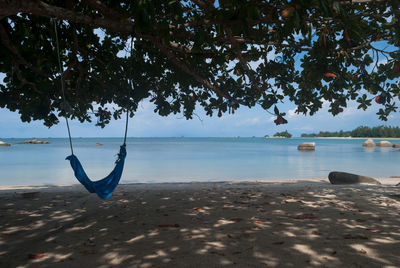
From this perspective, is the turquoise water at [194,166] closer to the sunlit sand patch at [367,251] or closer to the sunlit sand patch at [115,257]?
the sunlit sand patch at [115,257]

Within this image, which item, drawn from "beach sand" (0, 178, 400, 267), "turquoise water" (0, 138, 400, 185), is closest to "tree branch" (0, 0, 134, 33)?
"beach sand" (0, 178, 400, 267)

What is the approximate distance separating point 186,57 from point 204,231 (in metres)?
2.82

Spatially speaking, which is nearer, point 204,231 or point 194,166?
point 204,231

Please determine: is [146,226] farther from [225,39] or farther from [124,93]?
[124,93]

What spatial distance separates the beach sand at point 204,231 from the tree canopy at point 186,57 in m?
1.41

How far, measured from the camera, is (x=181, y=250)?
2395 millimetres

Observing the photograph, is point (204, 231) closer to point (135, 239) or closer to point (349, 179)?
point (135, 239)

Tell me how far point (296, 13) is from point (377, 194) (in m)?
4.16

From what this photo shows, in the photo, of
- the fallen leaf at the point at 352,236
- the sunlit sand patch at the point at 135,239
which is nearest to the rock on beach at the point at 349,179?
the fallen leaf at the point at 352,236

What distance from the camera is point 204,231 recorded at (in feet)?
9.47

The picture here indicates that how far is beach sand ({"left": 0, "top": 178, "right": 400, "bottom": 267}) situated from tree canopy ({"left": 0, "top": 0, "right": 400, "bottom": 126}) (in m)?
1.41

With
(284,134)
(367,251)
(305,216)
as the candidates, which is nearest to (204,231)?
(305,216)

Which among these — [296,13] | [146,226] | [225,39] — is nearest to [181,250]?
[146,226]

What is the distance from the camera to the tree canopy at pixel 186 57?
3.09m
